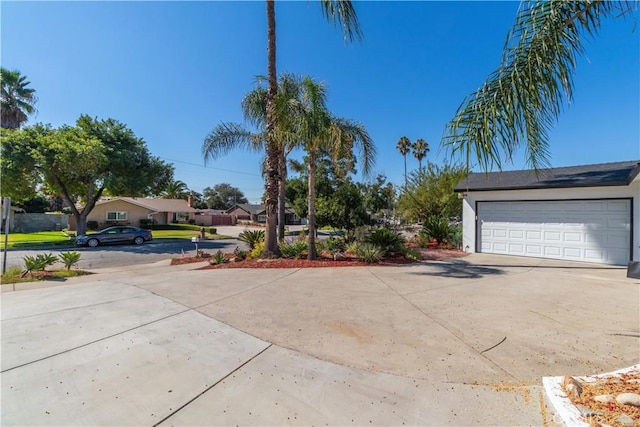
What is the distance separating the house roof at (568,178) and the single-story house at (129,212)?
117ft

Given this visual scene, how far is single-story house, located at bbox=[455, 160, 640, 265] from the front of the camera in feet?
33.0

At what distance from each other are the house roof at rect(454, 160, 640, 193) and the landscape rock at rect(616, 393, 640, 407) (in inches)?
309

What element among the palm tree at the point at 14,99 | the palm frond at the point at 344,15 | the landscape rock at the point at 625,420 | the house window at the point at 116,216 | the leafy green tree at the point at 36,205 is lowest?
the landscape rock at the point at 625,420

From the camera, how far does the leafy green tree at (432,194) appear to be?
1861 cm

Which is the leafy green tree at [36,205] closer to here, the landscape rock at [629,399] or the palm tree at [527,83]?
the palm tree at [527,83]

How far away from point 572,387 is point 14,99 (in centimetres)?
3859

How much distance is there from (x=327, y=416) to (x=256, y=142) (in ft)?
37.9

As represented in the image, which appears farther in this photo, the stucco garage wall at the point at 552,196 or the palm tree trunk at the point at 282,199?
the palm tree trunk at the point at 282,199

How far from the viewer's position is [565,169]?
12.9m

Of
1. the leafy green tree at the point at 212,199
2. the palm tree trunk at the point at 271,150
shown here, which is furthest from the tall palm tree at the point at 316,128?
the leafy green tree at the point at 212,199

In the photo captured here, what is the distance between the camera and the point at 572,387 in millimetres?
2719

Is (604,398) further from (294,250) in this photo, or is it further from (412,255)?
(294,250)

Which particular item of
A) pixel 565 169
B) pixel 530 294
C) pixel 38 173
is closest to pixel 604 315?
pixel 530 294

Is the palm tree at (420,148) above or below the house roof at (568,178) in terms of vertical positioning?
above
